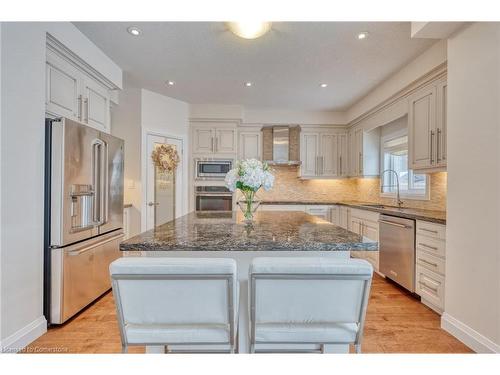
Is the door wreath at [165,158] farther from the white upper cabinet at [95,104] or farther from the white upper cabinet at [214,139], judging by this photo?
the white upper cabinet at [95,104]

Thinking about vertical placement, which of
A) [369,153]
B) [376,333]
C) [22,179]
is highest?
[369,153]

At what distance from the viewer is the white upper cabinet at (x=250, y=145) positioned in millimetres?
5172

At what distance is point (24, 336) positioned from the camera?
1950mm

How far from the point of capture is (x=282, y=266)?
994mm

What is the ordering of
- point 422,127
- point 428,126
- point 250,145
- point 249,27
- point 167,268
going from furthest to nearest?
point 250,145
point 422,127
point 428,126
point 249,27
point 167,268

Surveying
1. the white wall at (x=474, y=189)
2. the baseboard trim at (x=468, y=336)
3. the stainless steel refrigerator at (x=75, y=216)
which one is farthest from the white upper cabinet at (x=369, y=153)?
the stainless steel refrigerator at (x=75, y=216)

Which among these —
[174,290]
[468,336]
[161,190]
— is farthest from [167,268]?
[161,190]

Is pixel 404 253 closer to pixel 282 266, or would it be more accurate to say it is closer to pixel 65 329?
pixel 282 266

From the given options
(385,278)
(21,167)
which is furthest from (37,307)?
(385,278)

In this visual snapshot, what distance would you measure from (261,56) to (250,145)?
2231mm

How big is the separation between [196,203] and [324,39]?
3.22 meters

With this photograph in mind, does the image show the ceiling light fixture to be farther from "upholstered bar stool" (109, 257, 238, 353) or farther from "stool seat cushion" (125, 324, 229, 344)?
"stool seat cushion" (125, 324, 229, 344)

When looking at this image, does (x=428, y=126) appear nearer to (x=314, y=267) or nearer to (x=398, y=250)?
(x=398, y=250)

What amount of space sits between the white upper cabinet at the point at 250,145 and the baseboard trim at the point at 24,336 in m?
3.72
